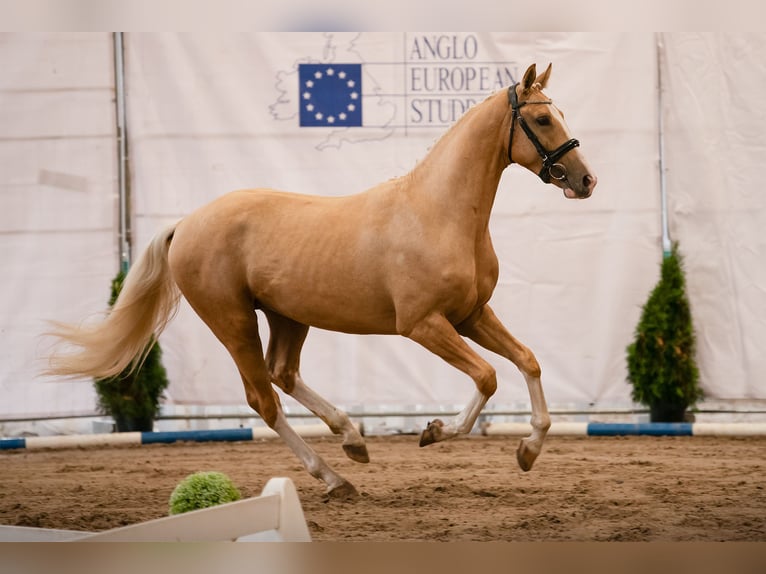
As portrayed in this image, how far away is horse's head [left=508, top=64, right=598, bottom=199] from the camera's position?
10.9ft

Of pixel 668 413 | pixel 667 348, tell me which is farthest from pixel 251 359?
pixel 668 413

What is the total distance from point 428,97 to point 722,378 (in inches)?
92.9

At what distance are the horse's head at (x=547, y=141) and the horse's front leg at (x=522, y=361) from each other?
22.0 inches

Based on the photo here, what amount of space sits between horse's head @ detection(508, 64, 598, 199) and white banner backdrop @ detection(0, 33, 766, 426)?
2259 millimetres

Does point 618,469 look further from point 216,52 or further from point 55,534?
point 216,52

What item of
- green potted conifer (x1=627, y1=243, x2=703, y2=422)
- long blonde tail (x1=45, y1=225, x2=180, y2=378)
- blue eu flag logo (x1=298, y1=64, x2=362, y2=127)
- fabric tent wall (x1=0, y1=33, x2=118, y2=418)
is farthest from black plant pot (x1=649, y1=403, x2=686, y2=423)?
fabric tent wall (x1=0, y1=33, x2=118, y2=418)

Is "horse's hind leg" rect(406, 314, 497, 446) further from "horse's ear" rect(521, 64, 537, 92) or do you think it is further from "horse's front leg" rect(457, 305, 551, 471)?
"horse's ear" rect(521, 64, 537, 92)

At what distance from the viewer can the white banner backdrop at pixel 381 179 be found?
5648mm

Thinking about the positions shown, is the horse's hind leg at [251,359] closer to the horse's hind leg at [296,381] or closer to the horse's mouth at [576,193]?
the horse's hind leg at [296,381]

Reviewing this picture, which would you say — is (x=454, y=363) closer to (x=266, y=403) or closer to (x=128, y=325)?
(x=266, y=403)

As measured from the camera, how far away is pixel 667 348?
559 centimetres

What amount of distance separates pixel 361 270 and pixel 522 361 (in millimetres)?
662

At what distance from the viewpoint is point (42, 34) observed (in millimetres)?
5613
